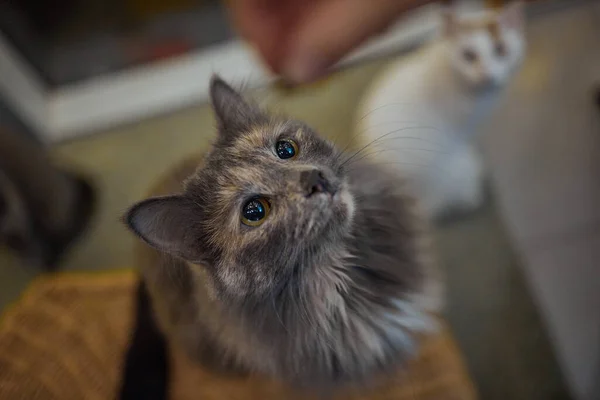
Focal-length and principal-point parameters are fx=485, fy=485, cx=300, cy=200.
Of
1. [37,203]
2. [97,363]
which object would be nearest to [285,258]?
[97,363]

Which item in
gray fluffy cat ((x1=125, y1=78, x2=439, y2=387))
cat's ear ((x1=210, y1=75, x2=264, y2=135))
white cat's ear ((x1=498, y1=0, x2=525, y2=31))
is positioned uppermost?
white cat's ear ((x1=498, y1=0, x2=525, y2=31))

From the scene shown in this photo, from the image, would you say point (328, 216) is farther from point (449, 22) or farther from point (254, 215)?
point (449, 22)

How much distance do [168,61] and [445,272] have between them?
162 centimetres

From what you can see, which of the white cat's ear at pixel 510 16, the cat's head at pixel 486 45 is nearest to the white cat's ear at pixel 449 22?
the cat's head at pixel 486 45

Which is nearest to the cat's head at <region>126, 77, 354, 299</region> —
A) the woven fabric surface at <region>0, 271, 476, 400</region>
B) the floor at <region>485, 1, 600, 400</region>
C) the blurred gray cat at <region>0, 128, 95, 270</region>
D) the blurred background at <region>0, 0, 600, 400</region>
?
the woven fabric surface at <region>0, 271, 476, 400</region>

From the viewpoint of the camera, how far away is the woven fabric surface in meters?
1.15

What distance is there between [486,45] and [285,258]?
947 mm

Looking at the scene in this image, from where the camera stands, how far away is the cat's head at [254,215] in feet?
2.74

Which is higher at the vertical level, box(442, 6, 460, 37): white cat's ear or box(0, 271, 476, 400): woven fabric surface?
box(442, 6, 460, 37): white cat's ear

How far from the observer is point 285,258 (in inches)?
34.2

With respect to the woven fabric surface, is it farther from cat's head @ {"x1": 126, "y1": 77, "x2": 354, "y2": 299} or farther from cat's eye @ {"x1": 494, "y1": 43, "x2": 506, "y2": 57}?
cat's eye @ {"x1": 494, "y1": 43, "x2": 506, "y2": 57}

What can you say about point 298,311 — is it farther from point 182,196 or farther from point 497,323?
point 497,323

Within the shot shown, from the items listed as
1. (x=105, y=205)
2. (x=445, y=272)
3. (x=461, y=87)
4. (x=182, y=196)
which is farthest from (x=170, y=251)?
(x=105, y=205)

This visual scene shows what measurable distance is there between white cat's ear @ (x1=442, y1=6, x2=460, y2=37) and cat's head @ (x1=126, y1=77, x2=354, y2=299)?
783mm
